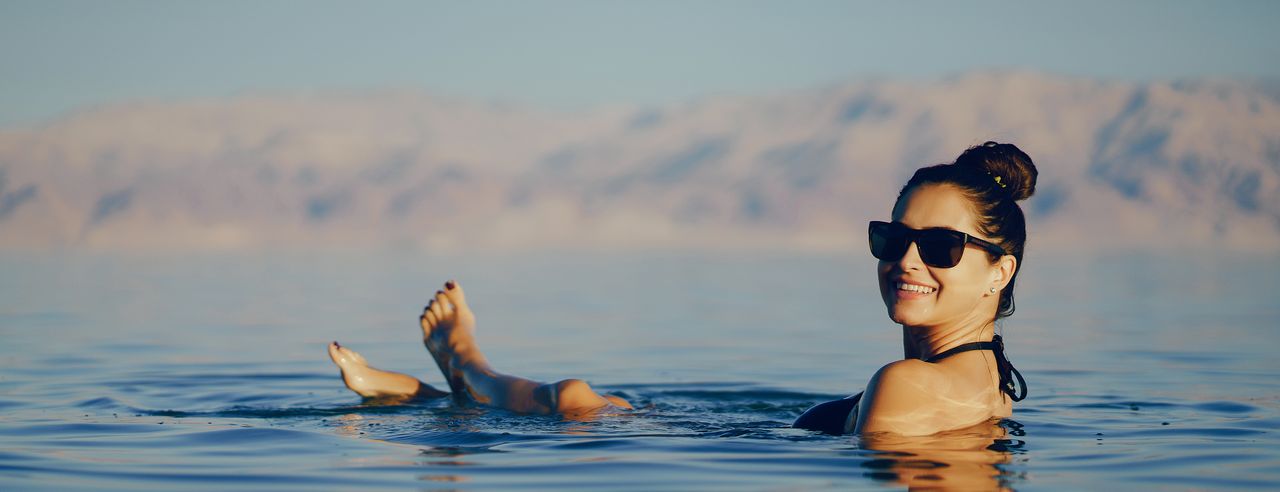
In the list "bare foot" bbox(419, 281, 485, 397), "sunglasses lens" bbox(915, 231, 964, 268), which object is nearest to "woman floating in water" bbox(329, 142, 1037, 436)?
"sunglasses lens" bbox(915, 231, 964, 268)

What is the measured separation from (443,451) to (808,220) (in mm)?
157503

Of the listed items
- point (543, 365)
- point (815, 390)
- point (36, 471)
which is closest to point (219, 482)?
point (36, 471)

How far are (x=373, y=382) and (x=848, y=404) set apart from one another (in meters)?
2.84

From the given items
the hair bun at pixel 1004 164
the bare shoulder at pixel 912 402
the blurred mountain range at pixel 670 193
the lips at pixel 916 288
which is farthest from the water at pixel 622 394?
the blurred mountain range at pixel 670 193

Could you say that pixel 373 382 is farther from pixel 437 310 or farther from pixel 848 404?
pixel 848 404

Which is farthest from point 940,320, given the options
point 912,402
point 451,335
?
point 451,335

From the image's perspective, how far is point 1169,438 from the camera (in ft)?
20.3

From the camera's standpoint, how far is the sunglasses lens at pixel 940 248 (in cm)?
500

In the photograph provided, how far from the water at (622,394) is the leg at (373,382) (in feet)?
0.60

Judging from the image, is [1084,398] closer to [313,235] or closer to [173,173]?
[313,235]

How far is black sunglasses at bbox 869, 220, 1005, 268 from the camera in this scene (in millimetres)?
5004

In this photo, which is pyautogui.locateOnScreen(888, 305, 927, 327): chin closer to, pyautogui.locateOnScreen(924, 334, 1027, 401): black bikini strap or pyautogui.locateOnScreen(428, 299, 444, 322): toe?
pyautogui.locateOnScreen(924, 334, 1027, 401): black bikini strap

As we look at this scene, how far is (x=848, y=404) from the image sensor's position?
5797mm

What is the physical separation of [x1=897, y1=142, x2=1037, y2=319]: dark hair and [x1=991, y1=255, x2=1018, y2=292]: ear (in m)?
0.03
